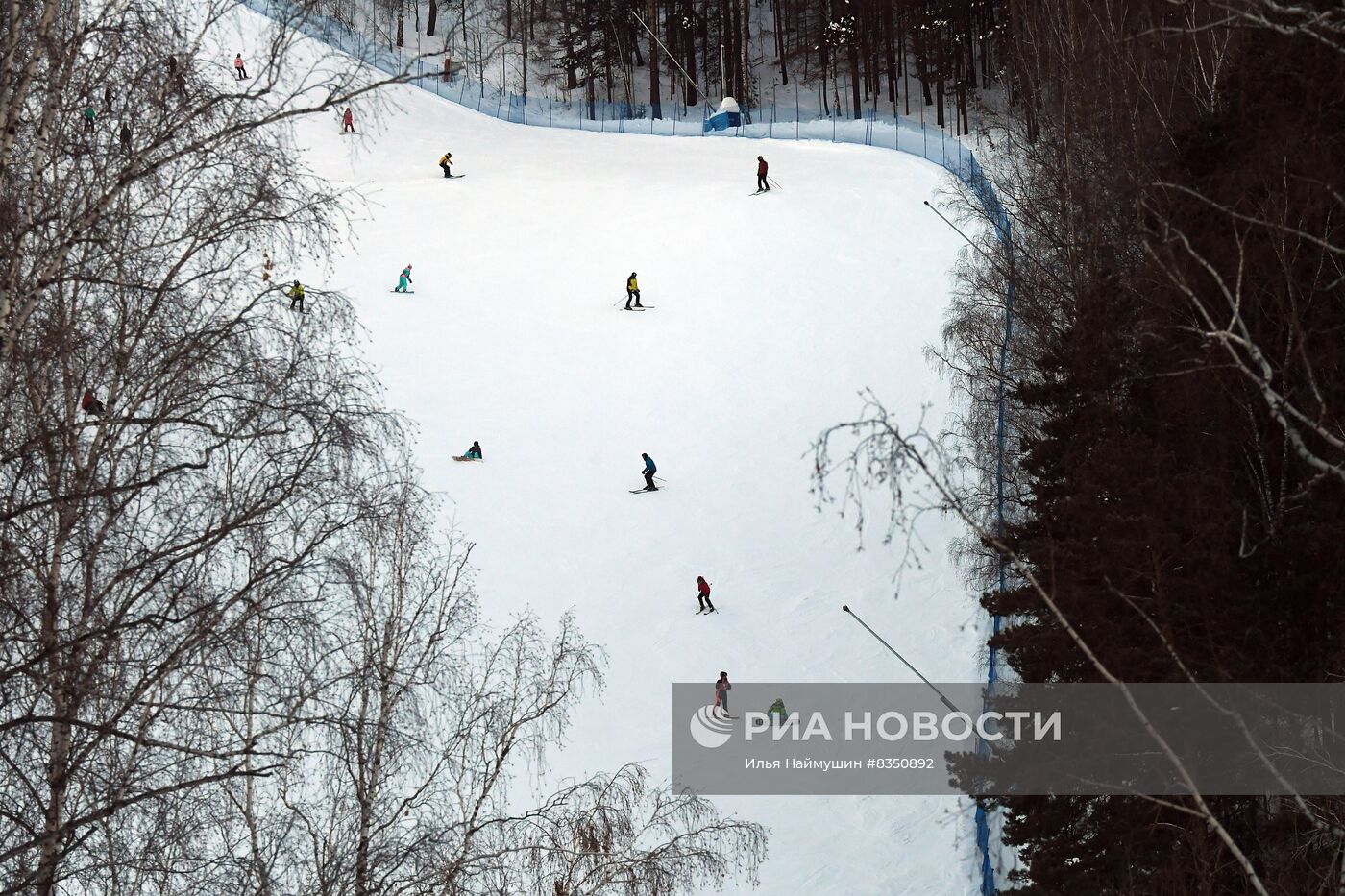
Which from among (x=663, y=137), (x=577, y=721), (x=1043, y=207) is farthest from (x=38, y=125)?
(x=663, y=137)

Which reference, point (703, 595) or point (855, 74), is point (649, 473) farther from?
point (855, 74)

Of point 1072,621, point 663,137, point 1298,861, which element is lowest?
point 1298,861

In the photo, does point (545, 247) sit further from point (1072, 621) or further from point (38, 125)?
point (38, 125)

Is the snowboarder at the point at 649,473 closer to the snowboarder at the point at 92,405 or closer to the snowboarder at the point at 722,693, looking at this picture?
the snowboarder at the point at 722,693

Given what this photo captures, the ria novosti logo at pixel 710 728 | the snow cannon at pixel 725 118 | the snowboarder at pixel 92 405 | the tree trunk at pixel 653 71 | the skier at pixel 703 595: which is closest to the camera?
the snowboarder at pixel 92 405

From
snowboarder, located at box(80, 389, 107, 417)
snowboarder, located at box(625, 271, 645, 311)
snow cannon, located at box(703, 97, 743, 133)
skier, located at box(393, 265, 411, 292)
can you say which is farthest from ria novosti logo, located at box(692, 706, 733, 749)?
snow cannon, located at box(703, 97, 743, 133)

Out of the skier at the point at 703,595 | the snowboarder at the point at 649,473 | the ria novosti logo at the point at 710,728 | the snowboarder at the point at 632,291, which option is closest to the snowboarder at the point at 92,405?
the ria novosti logo at the point at 710,728

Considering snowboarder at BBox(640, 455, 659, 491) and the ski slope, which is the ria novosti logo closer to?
the ski slope
